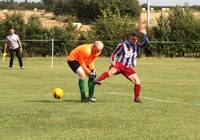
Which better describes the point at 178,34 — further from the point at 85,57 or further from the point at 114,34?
the point at 85,57

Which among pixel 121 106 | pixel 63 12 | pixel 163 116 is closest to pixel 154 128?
pixel 163 116

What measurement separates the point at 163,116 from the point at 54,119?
7.43 ft

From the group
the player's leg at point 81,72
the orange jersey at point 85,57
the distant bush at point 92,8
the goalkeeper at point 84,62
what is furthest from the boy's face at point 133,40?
the distant bush at point 92,8

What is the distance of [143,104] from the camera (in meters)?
14.3

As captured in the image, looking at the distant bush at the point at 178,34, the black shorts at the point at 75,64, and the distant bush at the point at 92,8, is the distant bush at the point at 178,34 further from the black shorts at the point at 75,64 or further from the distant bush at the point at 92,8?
the black shorts at the point at 75,64

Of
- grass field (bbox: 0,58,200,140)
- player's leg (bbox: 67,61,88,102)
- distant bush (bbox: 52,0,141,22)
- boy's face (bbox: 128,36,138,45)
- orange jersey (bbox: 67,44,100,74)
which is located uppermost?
distant bush (bbox: 52,0,141,22)

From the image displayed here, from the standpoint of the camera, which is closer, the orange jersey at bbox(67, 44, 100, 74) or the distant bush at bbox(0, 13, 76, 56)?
the orange jersey at bbox(67, 44, 100, 74)

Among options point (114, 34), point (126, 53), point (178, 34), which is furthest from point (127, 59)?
point (178, 34)

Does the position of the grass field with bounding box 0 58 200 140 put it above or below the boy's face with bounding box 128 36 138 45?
below

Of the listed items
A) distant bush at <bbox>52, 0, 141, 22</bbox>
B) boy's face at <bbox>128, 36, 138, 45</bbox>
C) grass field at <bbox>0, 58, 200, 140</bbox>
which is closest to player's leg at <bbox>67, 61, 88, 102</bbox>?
grass field at <bbox>0, 58, 200, 140</bbox>

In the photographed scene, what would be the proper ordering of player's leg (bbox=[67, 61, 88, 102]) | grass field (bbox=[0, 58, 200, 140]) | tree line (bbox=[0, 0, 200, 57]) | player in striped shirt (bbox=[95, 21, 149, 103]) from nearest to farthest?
grass field (bbox=[0, 58, 200, 140])
player's leg (bbox=[67, 61, 88, 102])
player in striped shirt (bbox=[95, 21, 149, 103])
tree line (bbox=[0, 0, 200, 57])

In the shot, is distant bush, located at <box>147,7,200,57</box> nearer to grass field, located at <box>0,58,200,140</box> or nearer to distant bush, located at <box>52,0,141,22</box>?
distant bush, located at <box>52,0,141,22</box>

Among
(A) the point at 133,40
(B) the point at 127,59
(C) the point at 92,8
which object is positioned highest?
(C) the point at 92,8

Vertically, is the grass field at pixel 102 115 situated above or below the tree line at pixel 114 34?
below
